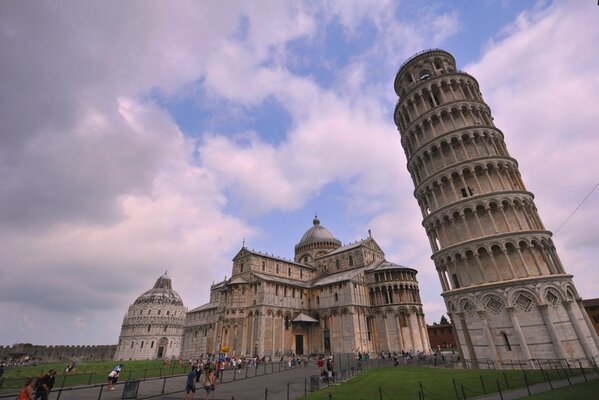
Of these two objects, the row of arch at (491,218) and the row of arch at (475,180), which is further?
the row of arch at (475,180)

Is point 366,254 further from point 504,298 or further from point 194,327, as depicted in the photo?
point 194,327

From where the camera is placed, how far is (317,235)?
2581 inches

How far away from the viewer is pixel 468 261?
24188mm

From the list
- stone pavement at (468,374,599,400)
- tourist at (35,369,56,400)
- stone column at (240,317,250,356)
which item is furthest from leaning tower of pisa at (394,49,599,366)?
stone column at (240,317,250,356)

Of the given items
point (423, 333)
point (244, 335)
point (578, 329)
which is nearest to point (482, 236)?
point (578, 329)

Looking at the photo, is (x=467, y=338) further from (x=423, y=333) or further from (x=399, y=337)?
(x=423, y=333)

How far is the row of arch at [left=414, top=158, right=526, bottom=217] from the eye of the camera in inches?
1003

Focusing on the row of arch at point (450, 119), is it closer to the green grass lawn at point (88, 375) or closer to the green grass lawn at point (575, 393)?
the green grass lawn at point (575, 393)

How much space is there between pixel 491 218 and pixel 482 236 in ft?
5.99

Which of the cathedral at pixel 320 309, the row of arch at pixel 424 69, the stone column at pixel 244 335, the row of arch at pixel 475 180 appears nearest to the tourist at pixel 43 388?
the row of arch at pixel 475 180

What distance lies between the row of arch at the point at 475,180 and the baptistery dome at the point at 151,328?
86456mm

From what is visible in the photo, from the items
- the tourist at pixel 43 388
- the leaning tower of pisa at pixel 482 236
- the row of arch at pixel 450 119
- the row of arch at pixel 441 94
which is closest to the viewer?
the tourist at pixel 43 388

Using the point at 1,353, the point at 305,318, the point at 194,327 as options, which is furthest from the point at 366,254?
the point at 1,353

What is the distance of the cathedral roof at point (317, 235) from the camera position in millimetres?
64438
